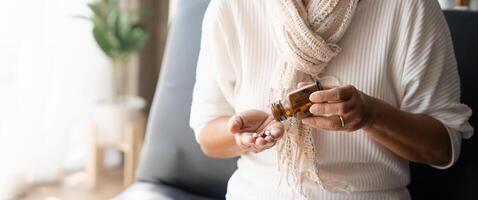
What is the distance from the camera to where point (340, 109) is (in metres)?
0.74

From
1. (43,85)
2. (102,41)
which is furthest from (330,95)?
(43,85)

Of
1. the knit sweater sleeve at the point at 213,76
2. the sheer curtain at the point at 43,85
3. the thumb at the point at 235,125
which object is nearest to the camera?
the thumb at the point at 235,125

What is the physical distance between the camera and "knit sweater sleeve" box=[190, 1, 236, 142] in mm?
984

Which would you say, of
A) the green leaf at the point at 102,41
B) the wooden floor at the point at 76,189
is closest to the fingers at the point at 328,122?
the green leaf at the point at 102,41

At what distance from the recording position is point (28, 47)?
1.89 meters

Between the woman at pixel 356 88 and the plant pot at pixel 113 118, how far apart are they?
113 cm

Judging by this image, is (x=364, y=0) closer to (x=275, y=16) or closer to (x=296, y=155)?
(x=275, y=16)

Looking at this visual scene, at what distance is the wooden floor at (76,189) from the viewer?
2074 millimetres

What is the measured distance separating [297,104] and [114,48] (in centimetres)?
130

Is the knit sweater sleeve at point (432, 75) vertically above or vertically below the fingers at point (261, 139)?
above

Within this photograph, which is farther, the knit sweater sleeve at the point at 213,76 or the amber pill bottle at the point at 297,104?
the knit sweater sleeve at the point at 213,76

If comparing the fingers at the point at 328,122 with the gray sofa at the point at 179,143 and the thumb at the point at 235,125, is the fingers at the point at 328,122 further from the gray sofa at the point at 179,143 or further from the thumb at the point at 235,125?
the gray sofa at the point at 179,143

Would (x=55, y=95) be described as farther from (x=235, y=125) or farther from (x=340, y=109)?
(x=340, y=109)

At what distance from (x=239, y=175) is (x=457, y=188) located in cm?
42
